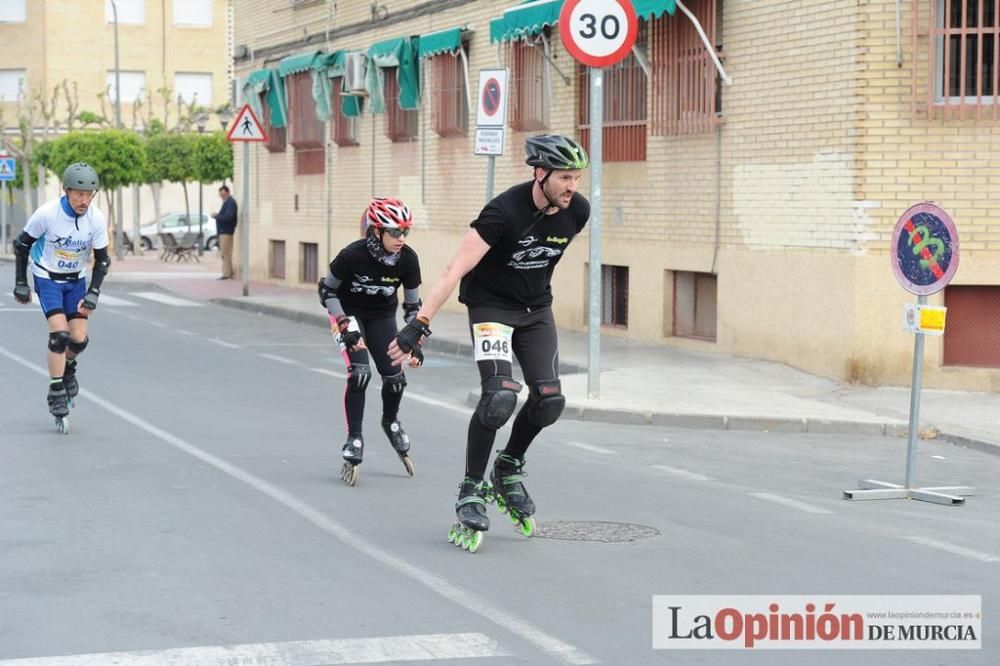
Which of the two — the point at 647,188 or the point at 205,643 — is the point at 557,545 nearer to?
the point at 205,643

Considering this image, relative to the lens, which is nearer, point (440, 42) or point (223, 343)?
point (223, 343)

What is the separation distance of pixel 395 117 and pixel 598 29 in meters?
12.8

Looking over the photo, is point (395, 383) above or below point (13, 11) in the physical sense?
below

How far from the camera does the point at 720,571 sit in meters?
7.42

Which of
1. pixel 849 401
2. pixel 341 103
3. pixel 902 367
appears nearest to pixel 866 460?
pixel 849 401

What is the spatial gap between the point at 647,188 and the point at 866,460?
25.7 feet

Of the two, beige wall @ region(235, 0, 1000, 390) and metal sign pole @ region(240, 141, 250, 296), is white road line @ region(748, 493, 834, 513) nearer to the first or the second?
beige wall @ region(235, 0, 1000, 390)

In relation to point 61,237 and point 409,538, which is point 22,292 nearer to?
point 61,237

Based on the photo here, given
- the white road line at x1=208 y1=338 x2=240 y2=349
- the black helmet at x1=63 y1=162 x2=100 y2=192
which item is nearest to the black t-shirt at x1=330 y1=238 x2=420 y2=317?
the black helmet at x1=63 y1=162 x2=100 y2=192

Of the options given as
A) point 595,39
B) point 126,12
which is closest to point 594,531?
point 595,39

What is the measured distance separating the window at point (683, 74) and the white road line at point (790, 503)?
8357mm

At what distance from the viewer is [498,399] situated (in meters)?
7.84

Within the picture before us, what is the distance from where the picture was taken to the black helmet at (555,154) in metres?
7.74
